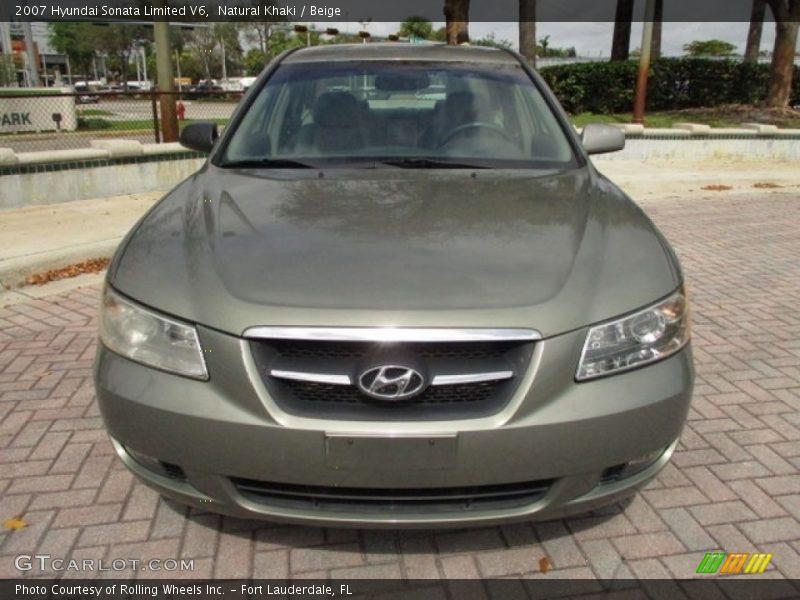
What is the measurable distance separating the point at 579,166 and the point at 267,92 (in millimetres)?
1622

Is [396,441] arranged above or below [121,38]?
below

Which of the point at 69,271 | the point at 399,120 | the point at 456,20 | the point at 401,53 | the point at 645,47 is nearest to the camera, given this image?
the point at 399,120

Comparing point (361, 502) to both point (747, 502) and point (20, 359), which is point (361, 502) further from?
point (20, 359)

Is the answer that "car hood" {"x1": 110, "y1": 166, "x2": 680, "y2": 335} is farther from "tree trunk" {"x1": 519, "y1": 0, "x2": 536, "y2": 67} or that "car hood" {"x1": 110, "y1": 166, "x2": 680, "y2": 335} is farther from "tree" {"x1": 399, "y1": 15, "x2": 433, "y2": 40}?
"tree" {"x1": 399, "y1": 15, "x2": 433, "y2": 40}

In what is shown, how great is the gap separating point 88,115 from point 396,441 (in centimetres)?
1319

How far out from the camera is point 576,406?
6.44 feet

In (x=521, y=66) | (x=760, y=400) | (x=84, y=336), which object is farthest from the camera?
(x=84, y=336)

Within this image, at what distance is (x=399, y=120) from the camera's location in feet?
10.9

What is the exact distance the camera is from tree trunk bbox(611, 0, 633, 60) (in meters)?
22.2

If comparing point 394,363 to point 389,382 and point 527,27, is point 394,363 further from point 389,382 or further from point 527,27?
point 527,27

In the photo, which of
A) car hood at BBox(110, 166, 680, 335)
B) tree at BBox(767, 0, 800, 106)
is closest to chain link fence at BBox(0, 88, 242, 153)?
car hood at BBox(110, 166, 680, 335)

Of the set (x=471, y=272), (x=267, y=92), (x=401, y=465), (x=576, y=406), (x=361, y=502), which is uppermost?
(x=267, y=92)

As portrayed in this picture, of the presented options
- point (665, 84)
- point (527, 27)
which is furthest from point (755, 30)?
point (527, 27)

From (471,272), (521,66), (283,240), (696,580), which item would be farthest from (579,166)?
(696,580)
